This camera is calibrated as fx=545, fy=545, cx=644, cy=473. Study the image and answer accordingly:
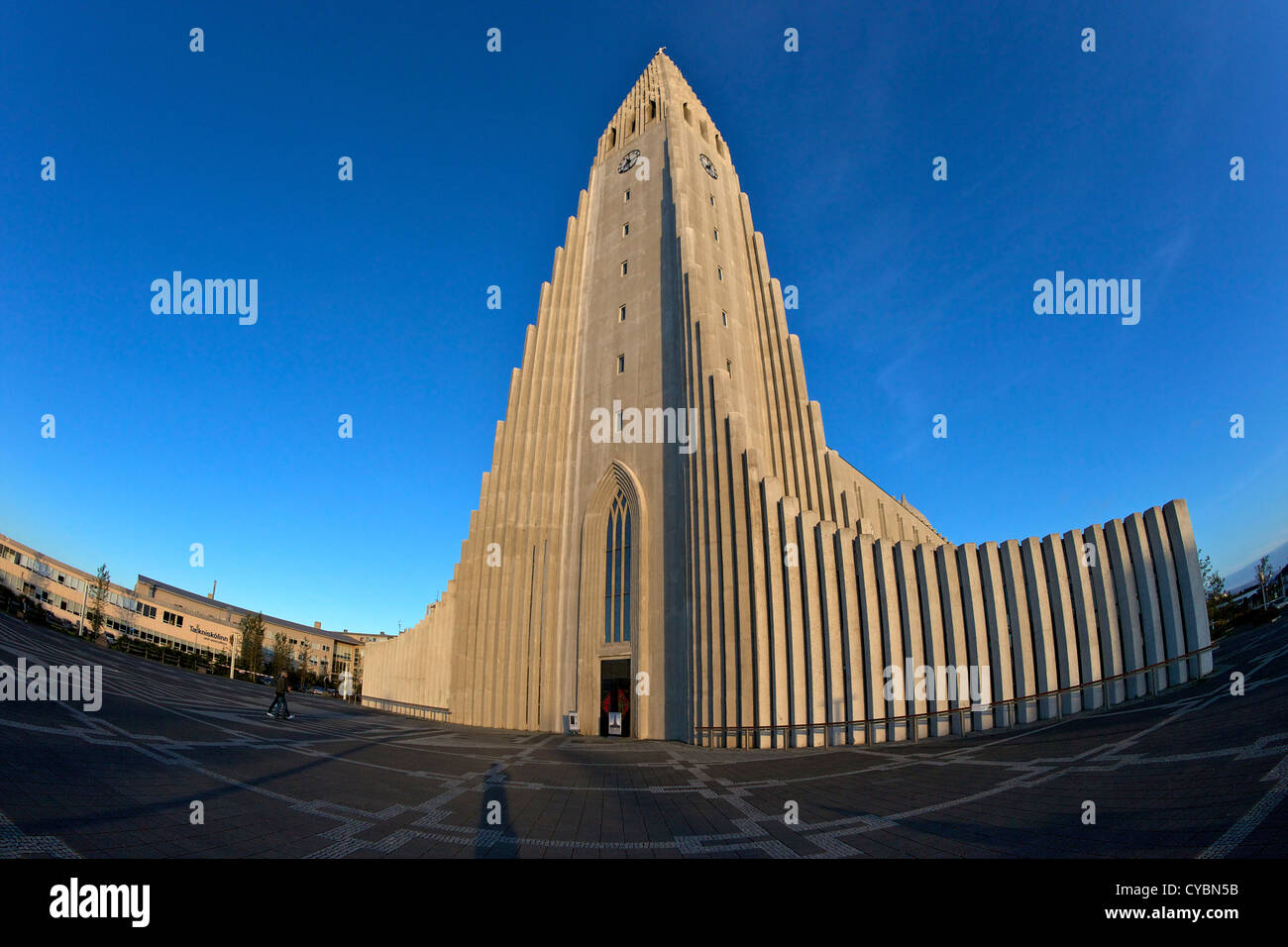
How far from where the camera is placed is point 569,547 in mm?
29172

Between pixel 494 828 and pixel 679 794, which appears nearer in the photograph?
pixel 494 828

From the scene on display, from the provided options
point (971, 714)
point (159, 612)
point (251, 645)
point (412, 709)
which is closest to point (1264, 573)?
point (971, 714)

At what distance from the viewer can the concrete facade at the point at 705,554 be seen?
50.3 feet

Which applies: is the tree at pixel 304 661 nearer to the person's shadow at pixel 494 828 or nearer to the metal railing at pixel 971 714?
the metal railing at pixel 971 714

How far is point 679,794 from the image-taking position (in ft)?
33.1

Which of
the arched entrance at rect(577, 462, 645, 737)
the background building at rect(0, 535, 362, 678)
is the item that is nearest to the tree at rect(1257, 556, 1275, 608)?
the arched entrance at rect(577, 462, 645, 737)

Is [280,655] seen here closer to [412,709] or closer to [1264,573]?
[412,709]

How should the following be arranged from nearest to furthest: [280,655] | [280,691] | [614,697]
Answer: [280,691] → [614,697] → [280,655]

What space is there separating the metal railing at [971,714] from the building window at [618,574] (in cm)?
856

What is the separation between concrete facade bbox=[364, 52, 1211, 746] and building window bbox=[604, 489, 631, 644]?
0.11 metres

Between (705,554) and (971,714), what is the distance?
990 centimetres
